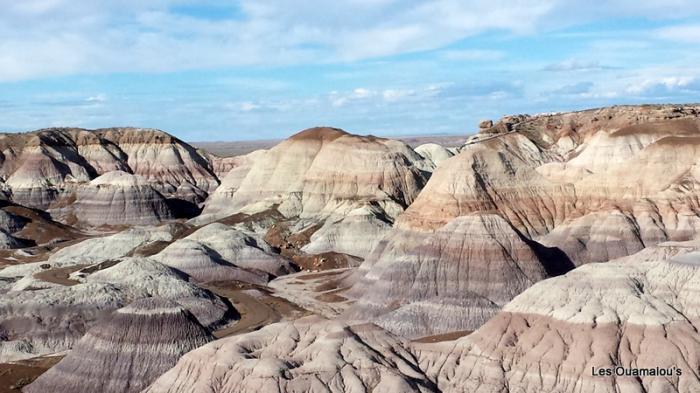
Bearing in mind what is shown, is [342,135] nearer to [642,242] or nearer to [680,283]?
[642,242]

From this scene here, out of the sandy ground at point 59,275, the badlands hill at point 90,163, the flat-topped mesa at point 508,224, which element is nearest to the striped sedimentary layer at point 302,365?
the flat-topped mesa at point 508,224

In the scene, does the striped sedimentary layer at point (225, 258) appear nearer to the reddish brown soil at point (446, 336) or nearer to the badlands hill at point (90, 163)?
the reddish brown soil at point (446, 336)

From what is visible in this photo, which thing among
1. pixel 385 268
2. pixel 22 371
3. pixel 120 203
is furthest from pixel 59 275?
pixel 120 203

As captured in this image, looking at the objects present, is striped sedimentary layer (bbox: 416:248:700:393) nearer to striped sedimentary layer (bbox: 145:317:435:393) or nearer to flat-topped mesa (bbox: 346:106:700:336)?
striped sedimentary layer (bbox: 145:317:435:393)

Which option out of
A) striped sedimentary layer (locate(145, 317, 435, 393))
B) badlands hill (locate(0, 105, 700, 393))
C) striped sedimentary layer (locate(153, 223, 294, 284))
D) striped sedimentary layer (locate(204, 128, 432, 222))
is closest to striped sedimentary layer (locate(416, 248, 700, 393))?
badlands hill (locate(0, 105, 700, 393))

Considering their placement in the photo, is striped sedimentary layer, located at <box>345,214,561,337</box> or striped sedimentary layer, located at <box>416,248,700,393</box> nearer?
striped sedimentary layer, located at <box>416,248,700,393</box>

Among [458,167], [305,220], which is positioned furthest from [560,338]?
[305,220]

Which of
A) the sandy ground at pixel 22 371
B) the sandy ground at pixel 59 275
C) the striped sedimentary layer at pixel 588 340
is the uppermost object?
the striped sedimentary layer at pixel 588 340
